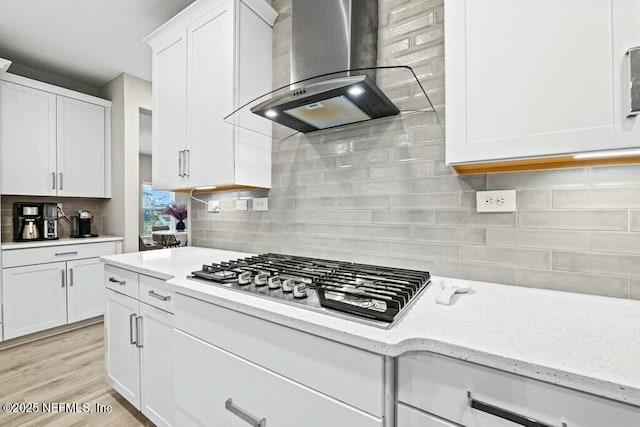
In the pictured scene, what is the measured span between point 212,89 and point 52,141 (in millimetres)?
2558

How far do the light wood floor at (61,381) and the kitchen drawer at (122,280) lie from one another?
0.77 metres

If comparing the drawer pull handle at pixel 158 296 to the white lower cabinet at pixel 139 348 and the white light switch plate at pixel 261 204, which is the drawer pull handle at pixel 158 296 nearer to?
the white lower cabinet at pixel 139 348

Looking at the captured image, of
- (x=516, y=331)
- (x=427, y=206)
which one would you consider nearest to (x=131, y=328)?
(x=427, y=206)

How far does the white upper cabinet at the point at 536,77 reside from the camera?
807mm

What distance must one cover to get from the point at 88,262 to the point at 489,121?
3854 mm

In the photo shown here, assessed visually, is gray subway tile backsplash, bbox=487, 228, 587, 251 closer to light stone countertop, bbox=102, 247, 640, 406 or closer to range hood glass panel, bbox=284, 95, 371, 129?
light stone countertop, bbox=102, 247, 640, 406

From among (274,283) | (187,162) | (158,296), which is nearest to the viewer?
(274,283)

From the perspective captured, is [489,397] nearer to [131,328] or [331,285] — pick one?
[331,285]

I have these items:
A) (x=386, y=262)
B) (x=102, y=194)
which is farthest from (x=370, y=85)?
(x=102, y=194)

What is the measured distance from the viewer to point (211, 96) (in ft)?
5.99

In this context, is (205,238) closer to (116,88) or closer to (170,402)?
(170,402)

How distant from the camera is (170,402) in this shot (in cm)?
144

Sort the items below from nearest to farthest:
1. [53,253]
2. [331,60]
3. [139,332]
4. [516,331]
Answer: [516,331] < [331,60] < [139,332] < [53,253]

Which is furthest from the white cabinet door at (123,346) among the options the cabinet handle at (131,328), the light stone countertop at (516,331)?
the light stone countertop at (516,331)
